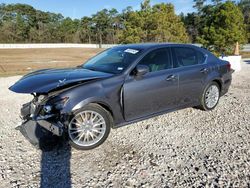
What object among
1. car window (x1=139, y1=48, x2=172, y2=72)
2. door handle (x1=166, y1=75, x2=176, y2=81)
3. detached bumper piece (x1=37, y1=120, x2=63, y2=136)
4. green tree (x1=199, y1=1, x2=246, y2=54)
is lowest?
detached bumper piece (x1=37, y1=120, x2=63, y2=136)

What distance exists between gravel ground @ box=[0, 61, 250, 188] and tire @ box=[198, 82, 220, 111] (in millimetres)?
481

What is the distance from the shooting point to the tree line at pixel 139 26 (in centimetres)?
1644

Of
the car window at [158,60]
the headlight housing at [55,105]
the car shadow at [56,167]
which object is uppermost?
the car window at [158,60]

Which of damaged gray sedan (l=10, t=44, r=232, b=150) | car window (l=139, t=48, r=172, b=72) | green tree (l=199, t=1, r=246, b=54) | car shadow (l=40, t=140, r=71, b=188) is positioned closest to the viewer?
car shadow (l=40, t=140, r=71, b=188)

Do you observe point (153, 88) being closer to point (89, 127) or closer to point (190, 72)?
point (190, 72)

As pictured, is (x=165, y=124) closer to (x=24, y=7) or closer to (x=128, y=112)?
(x=128, y=112)

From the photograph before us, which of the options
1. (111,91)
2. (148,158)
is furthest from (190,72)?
(148,158)

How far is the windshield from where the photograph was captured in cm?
449

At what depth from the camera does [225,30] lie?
16.7 m

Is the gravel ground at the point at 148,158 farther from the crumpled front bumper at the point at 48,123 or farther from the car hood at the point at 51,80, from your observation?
the car hood at the point at 51,80

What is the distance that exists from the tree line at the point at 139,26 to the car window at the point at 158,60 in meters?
11.0

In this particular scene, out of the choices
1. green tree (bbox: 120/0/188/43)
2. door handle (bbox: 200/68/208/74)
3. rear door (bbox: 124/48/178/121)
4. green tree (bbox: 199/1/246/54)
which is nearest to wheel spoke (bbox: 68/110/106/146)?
rear door (bbox: 124/48/178/121)

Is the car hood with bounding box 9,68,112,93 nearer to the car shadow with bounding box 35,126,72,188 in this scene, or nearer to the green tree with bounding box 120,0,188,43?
the car shadow with bounding box 35,126,72,188

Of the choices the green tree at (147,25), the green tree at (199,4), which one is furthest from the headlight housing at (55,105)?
the green tree at (199,4)
